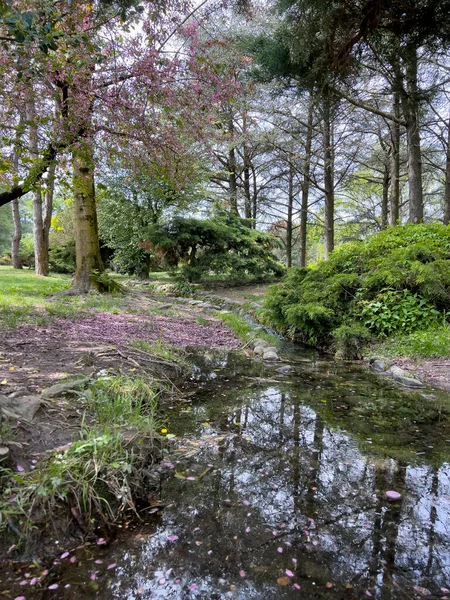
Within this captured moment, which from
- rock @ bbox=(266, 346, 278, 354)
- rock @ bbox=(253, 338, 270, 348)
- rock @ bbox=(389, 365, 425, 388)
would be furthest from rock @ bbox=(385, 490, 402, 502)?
rock @ bbox=(253, 338, 270, 348)

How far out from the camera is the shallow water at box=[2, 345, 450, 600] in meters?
1.49

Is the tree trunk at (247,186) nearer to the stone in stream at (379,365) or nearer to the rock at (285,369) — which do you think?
the stone in stream at (379,365)

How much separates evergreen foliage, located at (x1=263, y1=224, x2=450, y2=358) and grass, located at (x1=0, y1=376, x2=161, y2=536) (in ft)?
13.2

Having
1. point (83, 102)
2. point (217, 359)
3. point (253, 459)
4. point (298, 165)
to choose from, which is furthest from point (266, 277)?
point (253, 459)

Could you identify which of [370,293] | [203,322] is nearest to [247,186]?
[203,322]

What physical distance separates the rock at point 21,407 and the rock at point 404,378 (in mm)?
3729

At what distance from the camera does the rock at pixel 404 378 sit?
13.6 ft

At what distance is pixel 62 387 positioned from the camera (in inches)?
116

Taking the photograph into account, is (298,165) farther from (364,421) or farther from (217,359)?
(364,421)

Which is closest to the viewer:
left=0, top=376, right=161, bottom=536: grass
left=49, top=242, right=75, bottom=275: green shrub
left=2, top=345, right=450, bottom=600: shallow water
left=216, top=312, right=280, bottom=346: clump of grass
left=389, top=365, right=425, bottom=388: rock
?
left=2, top=345, right=450, bottom=600: shallow water

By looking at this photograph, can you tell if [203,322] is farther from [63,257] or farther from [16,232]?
[63,257]

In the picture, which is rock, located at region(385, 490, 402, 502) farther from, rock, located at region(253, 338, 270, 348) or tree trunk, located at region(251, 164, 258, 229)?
tree trunk, located at region(251, 164, 258, 229)

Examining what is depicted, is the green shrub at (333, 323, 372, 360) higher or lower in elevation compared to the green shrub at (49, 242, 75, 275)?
lower

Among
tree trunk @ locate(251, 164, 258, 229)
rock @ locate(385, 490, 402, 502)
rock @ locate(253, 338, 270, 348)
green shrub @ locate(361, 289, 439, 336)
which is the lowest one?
rock @ locate(385, 490, 402, 502)
